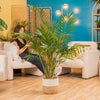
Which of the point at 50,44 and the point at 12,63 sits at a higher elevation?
the point at 50,44

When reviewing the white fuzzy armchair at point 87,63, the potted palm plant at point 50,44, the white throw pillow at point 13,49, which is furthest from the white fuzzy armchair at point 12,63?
the potted palm plant at point 50,44

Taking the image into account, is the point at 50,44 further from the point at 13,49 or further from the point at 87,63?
the point at 13,49

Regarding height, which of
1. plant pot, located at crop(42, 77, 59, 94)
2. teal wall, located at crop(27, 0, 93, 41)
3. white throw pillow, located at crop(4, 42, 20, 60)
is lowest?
plant pot, located at crop(42, 77, 59, 94)

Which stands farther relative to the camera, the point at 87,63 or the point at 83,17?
the point at 83,17

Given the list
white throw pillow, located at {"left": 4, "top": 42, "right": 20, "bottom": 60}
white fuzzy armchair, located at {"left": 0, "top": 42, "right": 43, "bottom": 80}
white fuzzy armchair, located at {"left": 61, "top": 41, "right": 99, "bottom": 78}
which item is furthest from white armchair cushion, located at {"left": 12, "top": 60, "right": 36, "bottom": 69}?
white fuzzy armchair, located at {"left": 61, "top": 41, "right": 99, "bottom": 78}

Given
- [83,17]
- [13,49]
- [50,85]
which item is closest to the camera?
[50,85]

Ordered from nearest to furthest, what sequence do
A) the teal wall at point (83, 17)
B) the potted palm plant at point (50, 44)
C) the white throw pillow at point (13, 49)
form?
the potted palm plant at point (50, 44)
the white throw pillow at point (13, 49)
the teal wall at point (83, 17)

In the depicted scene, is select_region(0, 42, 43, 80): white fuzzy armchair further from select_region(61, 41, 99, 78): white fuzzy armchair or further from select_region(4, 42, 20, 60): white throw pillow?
select_region(61, 41, 99, 78): white fuzzy armchair

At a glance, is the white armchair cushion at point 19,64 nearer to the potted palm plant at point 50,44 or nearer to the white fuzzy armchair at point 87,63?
the white fuzzy armchair at point 87,63

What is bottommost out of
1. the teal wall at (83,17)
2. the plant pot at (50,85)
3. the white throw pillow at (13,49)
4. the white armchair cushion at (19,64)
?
the plant pot at (50,85)

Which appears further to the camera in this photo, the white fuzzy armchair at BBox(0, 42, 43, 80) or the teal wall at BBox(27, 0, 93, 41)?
the teal wall at BBox(27, 0, 93, 41)

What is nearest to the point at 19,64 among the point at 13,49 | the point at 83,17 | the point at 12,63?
the point at 12,63

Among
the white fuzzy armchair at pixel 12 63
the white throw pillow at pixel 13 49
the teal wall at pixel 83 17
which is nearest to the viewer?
the white fuzzy armchair at pixel 12 63

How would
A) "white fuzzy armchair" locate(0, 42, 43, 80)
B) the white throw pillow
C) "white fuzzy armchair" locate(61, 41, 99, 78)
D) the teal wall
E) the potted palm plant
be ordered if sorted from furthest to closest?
the teal wall → the white throw pillow → "white fuzzy armchair" locate(61, 41, 99, 78) → "white fuzzy armchair" locate(0, 42, 43, 80) → the potted palm plant
